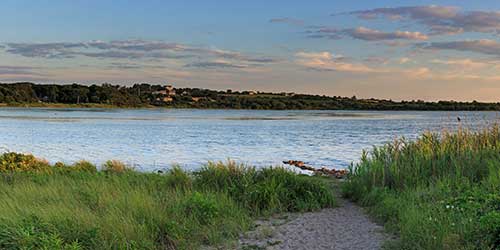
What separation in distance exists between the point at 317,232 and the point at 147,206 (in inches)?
113

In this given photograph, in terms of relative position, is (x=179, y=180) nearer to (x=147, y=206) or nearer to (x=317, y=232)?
(x=147, y=206)

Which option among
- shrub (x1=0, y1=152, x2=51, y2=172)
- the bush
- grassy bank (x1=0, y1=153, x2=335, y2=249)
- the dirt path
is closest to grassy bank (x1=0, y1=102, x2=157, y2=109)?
shrub (x1=0, y1=152, x2=51, y2=172)

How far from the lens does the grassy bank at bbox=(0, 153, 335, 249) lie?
7.86 m

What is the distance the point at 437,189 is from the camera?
10.3 metres

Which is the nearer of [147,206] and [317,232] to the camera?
[147,206]

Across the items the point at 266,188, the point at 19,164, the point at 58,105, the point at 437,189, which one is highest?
the point at 437,189

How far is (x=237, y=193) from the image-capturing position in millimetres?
11117

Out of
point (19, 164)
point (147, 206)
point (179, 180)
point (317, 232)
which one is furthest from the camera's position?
point (19, 164)

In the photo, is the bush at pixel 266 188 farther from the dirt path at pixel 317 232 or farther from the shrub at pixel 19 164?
the shrub at pixel 19 164

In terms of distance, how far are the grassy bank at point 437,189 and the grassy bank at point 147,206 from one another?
4.93ft

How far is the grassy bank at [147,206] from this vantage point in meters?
7.86

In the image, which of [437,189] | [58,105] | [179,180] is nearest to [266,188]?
[179,180]

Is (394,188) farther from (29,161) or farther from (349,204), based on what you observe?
(29,161)

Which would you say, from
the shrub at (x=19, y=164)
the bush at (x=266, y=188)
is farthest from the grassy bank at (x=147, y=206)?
the shrub at (x=19, y=164)
